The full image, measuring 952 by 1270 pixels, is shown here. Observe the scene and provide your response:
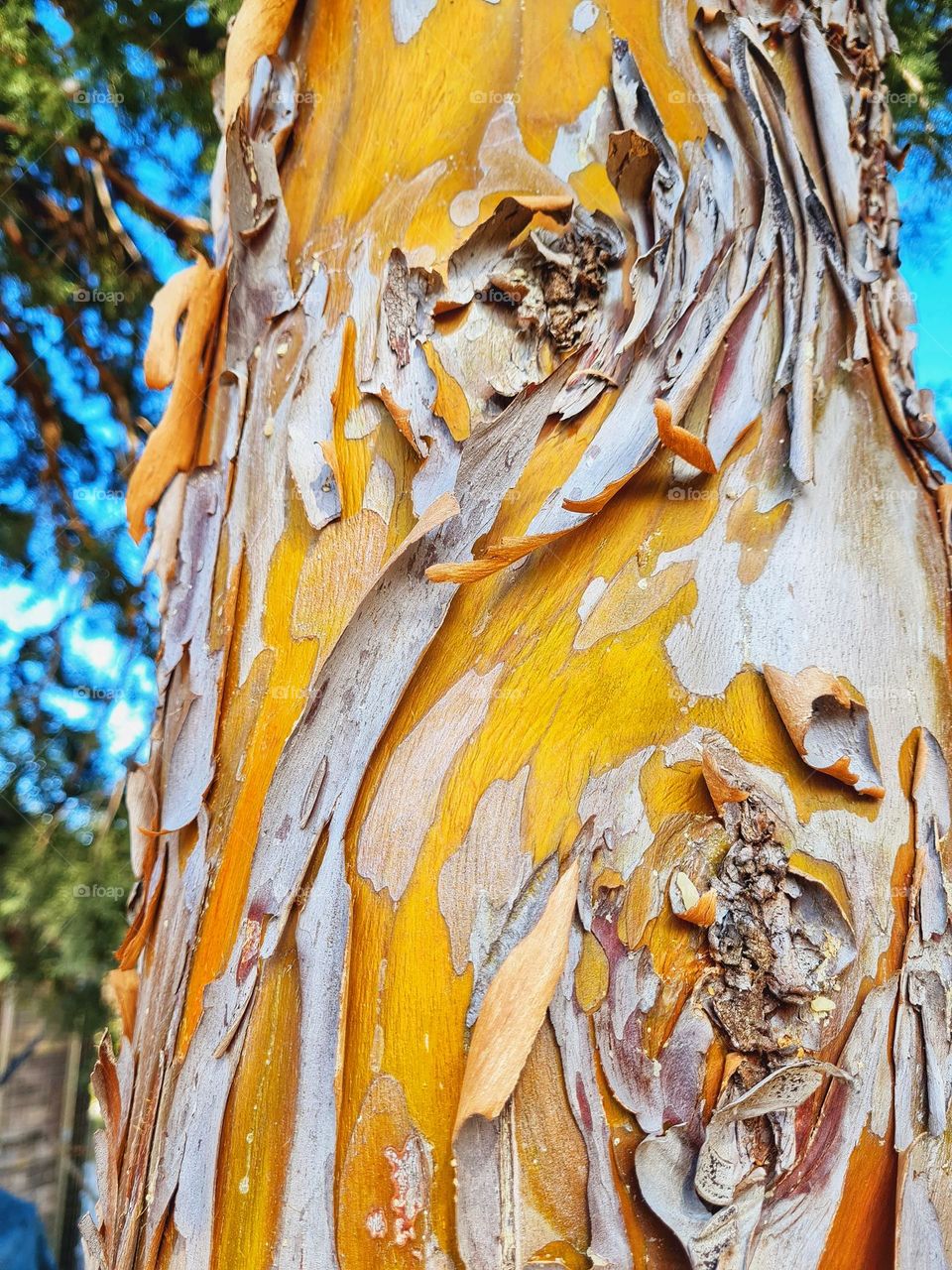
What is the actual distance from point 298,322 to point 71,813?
148 centimetres

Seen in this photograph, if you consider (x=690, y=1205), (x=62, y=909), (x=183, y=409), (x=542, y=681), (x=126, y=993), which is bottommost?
(x=690, y=1205)

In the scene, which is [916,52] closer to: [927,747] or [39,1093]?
[927,747]

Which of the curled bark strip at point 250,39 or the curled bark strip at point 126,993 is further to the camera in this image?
the curled bark strip at point 250,39

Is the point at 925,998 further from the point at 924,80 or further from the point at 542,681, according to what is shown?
the point at 924,80

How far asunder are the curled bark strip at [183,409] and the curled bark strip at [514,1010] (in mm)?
495

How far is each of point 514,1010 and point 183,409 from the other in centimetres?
57

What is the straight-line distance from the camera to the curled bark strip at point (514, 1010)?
0.46 meters

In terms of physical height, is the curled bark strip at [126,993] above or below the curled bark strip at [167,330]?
below

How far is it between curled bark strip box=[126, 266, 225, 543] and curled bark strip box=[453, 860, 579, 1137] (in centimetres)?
50

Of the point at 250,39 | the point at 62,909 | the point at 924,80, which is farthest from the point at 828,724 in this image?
the point at 62,909

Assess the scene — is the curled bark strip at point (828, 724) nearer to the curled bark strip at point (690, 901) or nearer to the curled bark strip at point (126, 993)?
the curled bark strip at point (690, 901)

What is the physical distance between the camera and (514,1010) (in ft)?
1.55

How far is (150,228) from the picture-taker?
1.74 m

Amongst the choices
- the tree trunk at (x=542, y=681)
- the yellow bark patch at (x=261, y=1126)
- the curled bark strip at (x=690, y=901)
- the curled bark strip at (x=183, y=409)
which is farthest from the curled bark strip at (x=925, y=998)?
the curled bark strip at (x=183, y=409)
